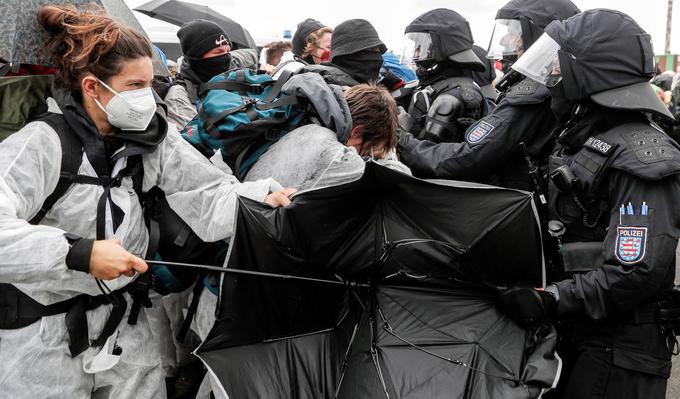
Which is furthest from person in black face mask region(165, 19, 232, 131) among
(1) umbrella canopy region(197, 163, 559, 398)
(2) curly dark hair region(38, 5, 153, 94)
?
(1) umbrella canopy region(197, 163, 559, 398)

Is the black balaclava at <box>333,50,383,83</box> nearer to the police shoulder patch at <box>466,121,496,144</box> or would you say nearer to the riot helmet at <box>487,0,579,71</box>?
the police shoulder patch at <box>466,121,496,144</box>

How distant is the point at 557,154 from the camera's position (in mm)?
2744

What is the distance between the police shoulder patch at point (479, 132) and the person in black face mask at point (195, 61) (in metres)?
1.70

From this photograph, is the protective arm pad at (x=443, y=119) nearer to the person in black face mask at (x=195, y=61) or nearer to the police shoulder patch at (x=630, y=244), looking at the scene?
the person in black face mask at (x=195, y=61)

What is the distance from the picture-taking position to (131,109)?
2.14 m

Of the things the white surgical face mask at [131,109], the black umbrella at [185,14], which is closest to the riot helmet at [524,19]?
the white surgical face mask at [131,109]

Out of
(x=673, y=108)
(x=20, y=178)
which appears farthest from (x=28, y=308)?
(x=673, y=108)

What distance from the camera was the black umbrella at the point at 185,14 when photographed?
744 centimetres

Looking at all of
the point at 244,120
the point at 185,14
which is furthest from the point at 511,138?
the point at 185,14

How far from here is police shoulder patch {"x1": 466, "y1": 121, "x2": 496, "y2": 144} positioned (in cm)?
315

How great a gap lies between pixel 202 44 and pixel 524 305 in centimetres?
265

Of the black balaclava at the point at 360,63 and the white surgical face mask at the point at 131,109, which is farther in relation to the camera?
the black balaclava at the point at 360,63

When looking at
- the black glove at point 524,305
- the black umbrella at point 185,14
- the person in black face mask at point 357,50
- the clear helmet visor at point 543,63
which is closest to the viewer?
the black glove at point 524,305

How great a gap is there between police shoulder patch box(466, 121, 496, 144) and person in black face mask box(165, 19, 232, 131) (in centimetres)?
170
